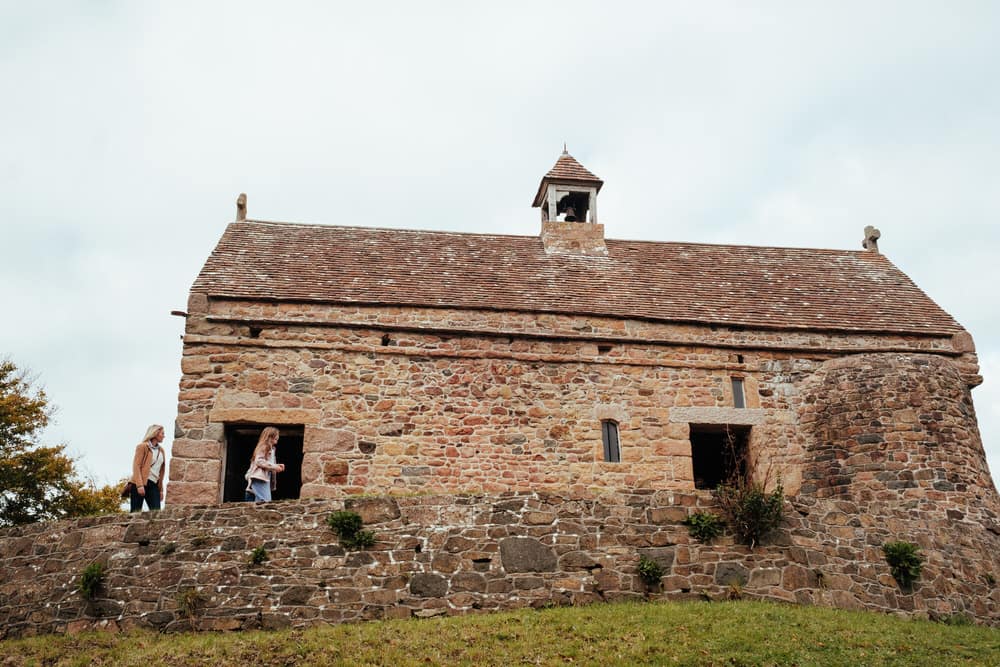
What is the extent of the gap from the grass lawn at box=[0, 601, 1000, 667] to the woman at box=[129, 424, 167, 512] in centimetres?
245

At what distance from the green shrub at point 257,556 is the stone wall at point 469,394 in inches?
138

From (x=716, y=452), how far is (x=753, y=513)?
630 centimetres

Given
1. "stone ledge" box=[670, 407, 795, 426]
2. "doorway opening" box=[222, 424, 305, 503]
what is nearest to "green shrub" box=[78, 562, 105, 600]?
"doorway opening" box=[222, 424, 305, 503]

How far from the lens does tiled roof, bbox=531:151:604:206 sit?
21969 mm

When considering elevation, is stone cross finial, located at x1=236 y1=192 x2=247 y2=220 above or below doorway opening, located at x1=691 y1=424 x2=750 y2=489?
above

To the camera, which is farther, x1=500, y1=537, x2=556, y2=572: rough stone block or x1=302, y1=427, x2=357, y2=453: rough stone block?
x1=302, y1=427, x2=357, y2=453: rough stone block

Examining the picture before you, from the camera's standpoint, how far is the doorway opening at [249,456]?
1598 centimetres

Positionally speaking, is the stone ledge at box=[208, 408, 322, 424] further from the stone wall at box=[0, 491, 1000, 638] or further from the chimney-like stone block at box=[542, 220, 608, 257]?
the chimney-like stone block at box=[542, 220, 608, 257]

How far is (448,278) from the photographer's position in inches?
736

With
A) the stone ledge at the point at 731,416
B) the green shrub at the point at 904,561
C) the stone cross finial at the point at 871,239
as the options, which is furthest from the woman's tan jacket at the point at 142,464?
the stone cross finial at the point at 871,239

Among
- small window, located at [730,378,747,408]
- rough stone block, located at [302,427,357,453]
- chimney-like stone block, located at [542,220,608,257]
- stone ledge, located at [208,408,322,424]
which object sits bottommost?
rough stone block, located at [302,427,357,453]

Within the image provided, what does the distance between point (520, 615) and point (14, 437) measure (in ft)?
59.4

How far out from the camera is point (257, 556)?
11836mm

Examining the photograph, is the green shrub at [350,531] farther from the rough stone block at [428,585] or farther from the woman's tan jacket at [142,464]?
the woman's tan jacket at [142,464]
